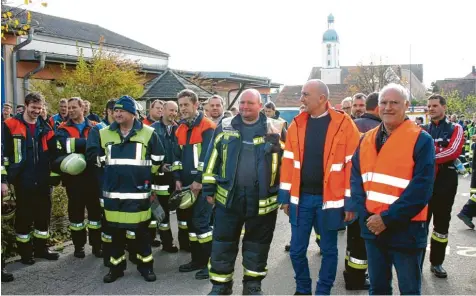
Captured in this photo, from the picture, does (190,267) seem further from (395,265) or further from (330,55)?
(330,55)

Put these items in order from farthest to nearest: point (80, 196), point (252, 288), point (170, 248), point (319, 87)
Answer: point (170, 248) < point (80, 196) < point (252, 288) < point (319, 87)

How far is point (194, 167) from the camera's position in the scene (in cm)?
700

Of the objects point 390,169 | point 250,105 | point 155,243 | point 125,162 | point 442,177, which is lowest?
point 155,243

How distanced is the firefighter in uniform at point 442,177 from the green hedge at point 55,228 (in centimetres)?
558

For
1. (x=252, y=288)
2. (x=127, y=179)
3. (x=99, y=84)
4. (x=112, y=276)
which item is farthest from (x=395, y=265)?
(x=99, y=84)

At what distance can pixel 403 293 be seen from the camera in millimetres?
4207

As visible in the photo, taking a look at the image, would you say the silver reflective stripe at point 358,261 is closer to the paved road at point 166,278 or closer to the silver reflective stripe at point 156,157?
the paved road at point 166,278

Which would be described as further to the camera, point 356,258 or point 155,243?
point 155,243

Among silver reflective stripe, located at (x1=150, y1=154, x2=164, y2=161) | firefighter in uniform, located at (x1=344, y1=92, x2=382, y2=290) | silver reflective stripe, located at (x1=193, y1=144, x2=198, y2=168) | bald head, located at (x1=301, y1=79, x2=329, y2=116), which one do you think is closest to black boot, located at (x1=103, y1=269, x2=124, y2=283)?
silver reflective stripe, located at (x1=150, y1=154, x2=164, y2=161)

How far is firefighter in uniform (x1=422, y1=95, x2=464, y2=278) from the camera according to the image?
6.43m

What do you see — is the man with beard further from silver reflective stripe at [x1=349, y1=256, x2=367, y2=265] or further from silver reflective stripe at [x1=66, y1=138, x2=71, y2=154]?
silver reflective stripe at [x1=66, y1=138, x2=71, y2=154]

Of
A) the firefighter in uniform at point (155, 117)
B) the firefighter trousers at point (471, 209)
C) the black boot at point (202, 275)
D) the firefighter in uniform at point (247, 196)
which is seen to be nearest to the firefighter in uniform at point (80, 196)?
the firefighter in uniform at point (155, 117)

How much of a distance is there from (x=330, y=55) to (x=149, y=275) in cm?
11988

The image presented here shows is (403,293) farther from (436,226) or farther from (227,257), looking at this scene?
(436,226)
